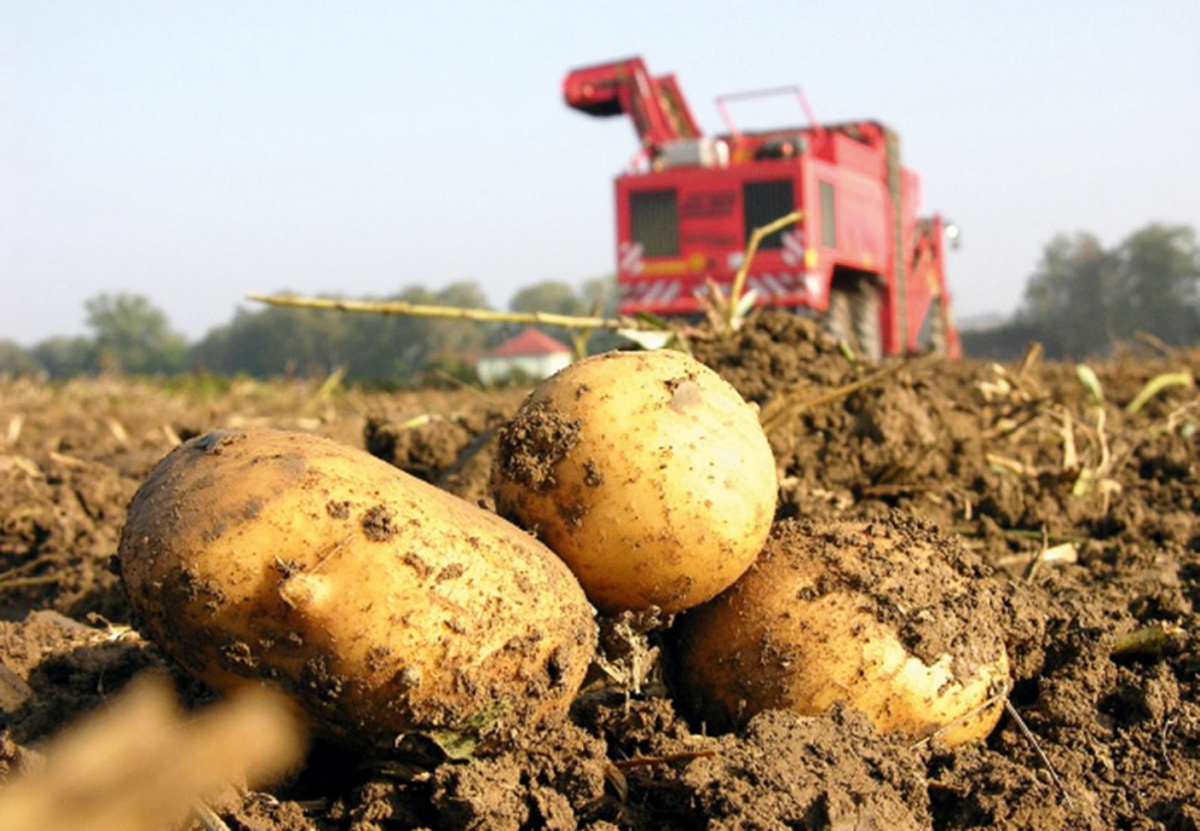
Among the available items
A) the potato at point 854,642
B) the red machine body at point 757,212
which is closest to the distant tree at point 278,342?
the red machine body at point 757,212

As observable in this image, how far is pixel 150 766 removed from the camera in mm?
2193

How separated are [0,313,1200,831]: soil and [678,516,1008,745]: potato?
57mm

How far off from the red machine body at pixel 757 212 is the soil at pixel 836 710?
22.6 feet

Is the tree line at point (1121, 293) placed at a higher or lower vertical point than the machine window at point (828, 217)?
lower

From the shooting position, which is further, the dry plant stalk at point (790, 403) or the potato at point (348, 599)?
the dry plant stalk at point (790, 403)

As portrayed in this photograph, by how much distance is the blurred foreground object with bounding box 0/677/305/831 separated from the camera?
2082 mm

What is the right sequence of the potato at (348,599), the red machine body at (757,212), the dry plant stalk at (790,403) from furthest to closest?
1. the red machine body at (757,212)
2. the dry plant stalk at (790,403)
3. the potato at (348,599)

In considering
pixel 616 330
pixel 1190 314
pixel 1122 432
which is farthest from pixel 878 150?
pixel 1190 314

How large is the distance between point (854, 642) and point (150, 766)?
4.54ft

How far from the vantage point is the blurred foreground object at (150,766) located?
6.83 feet

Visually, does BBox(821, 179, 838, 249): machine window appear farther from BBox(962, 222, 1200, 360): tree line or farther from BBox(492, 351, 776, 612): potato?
BBox(962, 222, 1200, 360): tree line

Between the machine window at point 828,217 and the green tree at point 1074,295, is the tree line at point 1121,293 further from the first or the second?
the machine window at point 828,217

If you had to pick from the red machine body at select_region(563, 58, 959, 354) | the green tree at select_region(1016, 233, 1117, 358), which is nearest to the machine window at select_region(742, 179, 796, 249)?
the red machine body at select_region(563, 58, 959, 354)

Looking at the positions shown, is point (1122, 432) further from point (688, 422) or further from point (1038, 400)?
point (688, 422)
